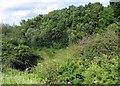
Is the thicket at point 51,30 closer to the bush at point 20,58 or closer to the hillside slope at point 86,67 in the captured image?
the bush at point 20,58

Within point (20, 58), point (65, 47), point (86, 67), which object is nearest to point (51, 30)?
point (65, 47)

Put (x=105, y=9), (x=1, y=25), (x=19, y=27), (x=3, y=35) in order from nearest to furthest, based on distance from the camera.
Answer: (x=1, y=25)
(x=3, y=35)
(x=19, y=27)
(x=105, y=9)

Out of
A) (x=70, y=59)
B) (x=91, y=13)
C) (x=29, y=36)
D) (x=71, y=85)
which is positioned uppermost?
(x=91, y=13)

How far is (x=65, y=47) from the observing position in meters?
9.63

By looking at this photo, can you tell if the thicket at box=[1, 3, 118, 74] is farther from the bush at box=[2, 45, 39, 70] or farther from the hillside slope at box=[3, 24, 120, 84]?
the hillside slope at box=[3, 24, 120, 84]

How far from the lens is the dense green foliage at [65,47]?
6.47 m

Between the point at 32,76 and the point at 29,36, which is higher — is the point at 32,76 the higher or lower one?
the lower one

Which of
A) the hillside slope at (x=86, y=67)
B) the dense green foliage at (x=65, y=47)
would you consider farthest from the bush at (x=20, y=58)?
the hillside slope at (x=86, y=67)

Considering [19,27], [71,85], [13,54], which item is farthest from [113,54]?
[19,27]

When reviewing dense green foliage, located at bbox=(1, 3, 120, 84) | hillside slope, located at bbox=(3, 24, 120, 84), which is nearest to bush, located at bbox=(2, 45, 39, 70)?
dense green foliage, located at bbox=(1, 3, 120, 84)

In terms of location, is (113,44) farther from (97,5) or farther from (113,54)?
(97,5)

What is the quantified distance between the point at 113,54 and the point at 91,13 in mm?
3677

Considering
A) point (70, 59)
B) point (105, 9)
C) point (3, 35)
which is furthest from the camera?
point (105, 9)

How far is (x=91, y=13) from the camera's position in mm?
10703
